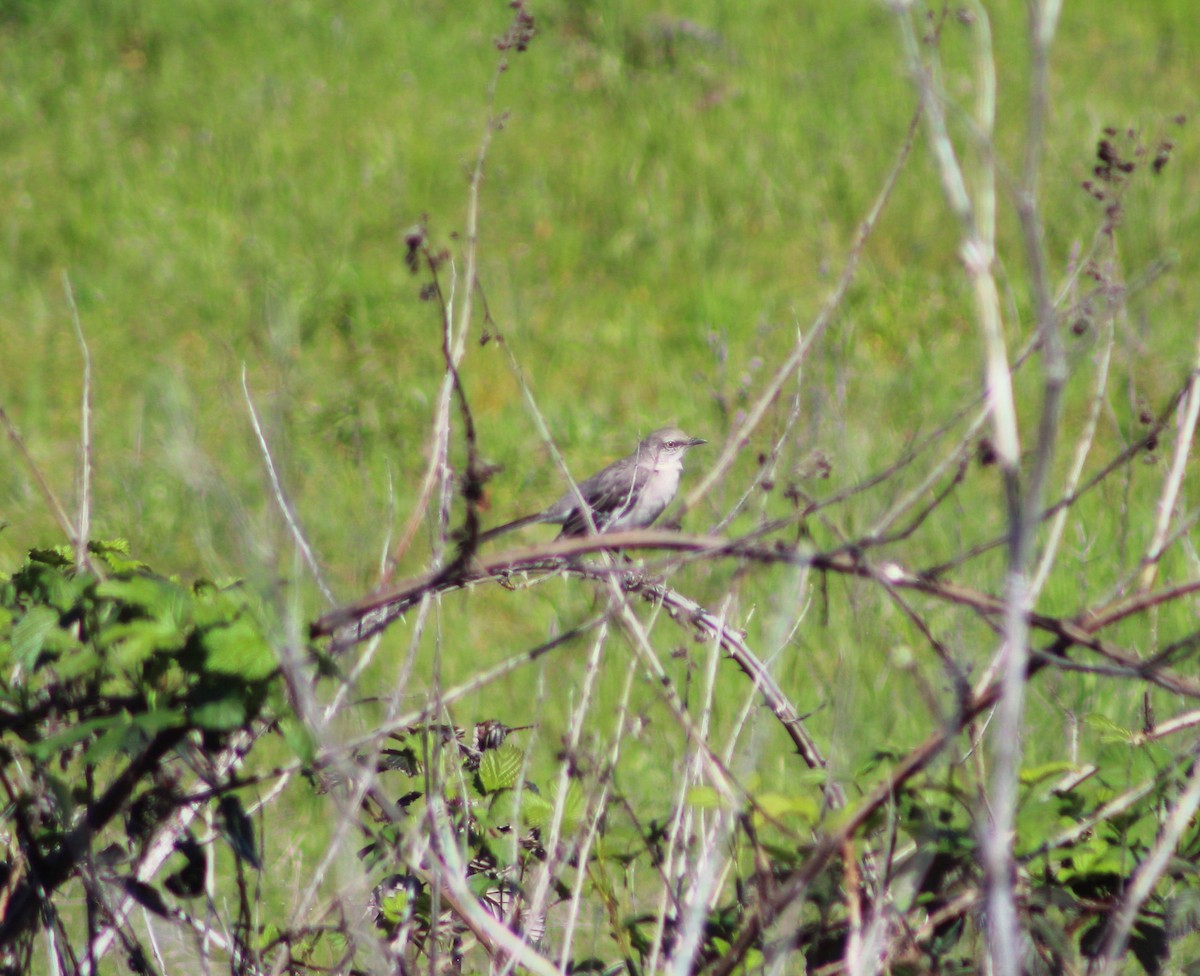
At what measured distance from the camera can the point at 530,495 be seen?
812 centimetres

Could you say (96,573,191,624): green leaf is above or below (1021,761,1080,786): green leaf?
above

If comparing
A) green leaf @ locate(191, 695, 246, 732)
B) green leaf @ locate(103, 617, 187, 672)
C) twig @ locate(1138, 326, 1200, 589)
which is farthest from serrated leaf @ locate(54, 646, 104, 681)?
twig @ locate(1138, 326, 1200, 589)

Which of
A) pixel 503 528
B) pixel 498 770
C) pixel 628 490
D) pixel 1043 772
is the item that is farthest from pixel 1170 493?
pixel 628 490

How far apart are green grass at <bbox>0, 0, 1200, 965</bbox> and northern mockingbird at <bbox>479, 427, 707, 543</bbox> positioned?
402 mm

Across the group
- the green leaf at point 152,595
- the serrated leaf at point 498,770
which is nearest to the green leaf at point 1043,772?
the serrated leaf at point 498,770

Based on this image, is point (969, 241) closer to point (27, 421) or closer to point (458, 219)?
point (27, 421)

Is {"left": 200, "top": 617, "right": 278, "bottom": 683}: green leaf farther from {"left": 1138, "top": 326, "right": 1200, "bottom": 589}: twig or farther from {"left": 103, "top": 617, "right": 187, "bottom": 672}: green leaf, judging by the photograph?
{"left": 1138, "top": 326, "right": 1200, "bottom": 589}: twig

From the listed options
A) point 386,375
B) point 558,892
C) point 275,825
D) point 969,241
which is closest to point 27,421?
point 386,375

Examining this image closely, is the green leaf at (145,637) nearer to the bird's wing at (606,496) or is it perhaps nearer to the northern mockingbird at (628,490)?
the northern mockingbird at (628,490)

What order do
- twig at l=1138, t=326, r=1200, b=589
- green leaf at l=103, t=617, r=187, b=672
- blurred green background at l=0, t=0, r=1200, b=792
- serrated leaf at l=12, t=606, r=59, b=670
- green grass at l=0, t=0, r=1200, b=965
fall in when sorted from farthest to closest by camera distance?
blurred green background at l=0, t=0, r=1200, b=792 < green grass at l=0, t=0, r=1200, b=965 < twig at l=1138, t=326, r=1200, b=589 < serrated leaf at l=12, t=606, r=59, b=670 < green leaf at l=103, t=617, r=187, b=672

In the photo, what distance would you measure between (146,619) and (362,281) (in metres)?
7.57

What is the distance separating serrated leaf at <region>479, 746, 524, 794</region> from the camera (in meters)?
2.72

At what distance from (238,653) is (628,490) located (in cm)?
540

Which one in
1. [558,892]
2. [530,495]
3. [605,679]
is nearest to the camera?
[558,892]
